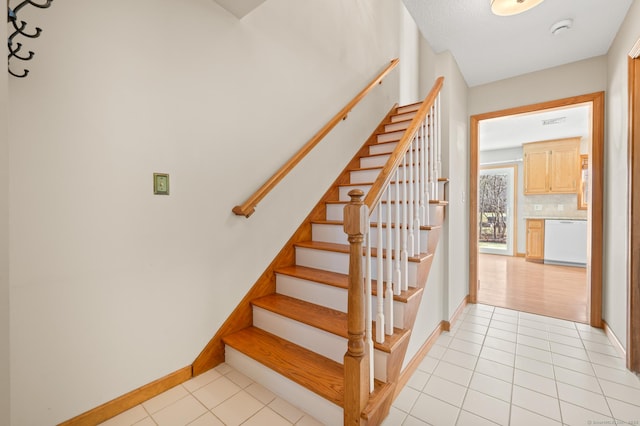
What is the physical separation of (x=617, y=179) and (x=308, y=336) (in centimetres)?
273

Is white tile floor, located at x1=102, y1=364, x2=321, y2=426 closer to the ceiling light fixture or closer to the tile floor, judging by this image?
the tile floor

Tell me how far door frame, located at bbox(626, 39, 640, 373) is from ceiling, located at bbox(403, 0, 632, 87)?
0.45 m

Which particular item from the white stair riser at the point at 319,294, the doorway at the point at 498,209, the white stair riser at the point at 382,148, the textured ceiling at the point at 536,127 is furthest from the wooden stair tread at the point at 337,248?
the doorway at the point at 498,209

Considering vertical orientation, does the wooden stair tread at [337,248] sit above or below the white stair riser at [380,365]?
above

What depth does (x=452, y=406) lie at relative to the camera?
1563 millimetres

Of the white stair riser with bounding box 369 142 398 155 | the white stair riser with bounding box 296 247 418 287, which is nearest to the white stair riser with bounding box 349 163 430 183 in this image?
the white stair riser with bounding box 369 142 398 155

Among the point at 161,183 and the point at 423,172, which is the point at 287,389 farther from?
the point at 423,172

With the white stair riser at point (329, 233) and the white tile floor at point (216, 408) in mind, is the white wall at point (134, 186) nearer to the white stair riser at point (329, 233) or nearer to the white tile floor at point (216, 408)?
the white tile floor at point (216, 408)

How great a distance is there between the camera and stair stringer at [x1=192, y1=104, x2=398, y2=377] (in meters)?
1.83

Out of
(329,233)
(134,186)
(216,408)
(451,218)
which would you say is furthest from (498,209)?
(134,186)

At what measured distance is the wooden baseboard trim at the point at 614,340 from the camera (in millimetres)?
2057

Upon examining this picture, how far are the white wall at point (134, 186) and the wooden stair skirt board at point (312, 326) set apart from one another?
18cm

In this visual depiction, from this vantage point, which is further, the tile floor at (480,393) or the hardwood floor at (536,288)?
the hardwood floor at (536,288)

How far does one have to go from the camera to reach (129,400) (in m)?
1.50
